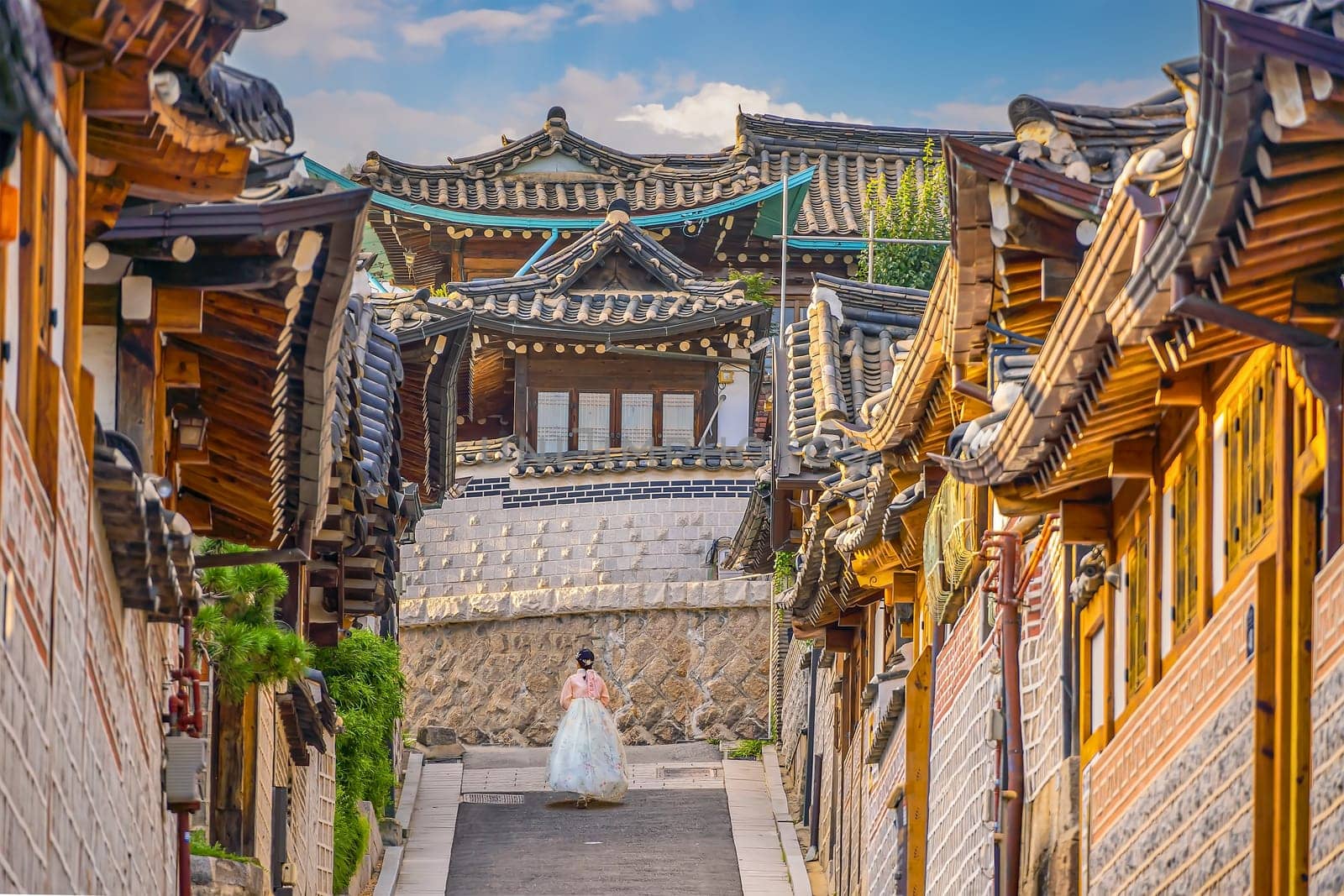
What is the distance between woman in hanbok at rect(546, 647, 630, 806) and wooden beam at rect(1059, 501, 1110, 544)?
55.1ft

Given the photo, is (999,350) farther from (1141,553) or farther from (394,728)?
(394,728)

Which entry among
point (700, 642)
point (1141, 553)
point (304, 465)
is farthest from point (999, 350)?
point (700, 642)

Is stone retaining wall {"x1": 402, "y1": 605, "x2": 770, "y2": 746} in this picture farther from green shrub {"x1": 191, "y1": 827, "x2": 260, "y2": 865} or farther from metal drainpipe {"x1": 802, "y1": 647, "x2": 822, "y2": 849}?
green shrub {"x1": 191, "y1": 827, "x2": 260, "y2": 865}

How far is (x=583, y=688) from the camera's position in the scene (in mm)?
28938

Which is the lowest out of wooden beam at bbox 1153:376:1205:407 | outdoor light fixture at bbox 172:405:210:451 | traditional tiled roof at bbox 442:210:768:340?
outdoor light fixture at bbox 172:405:210:451

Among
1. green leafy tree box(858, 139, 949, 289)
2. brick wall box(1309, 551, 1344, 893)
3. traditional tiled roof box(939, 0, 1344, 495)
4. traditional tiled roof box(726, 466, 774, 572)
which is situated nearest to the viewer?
traditional tiled roof box(939, 0, 1344, 495)

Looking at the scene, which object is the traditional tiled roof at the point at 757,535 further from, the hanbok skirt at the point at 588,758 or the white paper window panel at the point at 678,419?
the white paper window panel at the point at 678,419

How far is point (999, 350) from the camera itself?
12.5 meters

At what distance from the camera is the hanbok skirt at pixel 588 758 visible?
27984 mm

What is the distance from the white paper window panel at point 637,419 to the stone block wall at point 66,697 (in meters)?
30.7

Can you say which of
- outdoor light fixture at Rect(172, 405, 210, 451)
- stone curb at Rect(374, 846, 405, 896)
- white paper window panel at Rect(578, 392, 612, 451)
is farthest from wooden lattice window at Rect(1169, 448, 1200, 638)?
white paper window panel at Rect(578, 392, 612, 451)

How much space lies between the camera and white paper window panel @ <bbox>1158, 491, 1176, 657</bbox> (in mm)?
10227

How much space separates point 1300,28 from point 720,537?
33980mm

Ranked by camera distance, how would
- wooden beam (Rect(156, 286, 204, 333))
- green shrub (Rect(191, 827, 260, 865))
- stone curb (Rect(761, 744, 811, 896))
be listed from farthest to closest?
stone curb (Rect(761, 744, 811, 896)) → green shrub (Rect(191, 827, 260, 865)) → wooden beam (Rect(156, 286, 204, 333))
